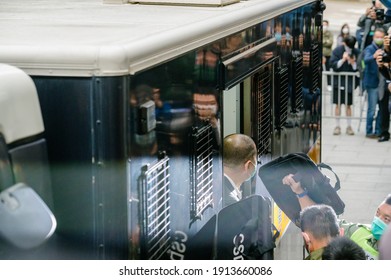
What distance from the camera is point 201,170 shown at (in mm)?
4090

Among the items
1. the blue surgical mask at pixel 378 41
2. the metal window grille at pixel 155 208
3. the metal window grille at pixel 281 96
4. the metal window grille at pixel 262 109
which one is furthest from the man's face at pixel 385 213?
the blue surgical mask at pixel 378 41

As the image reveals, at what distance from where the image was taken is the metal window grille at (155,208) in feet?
11.3

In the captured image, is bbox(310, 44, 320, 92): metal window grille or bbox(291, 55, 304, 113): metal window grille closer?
bbox(291, 55, 304, 113): metal window grille

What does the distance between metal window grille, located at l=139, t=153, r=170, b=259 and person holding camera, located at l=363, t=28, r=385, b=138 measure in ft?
34.7

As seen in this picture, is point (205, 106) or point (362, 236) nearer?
point (205, 106)

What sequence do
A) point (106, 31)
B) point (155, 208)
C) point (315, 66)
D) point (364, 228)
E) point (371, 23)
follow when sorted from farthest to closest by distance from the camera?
1. point (371, 23)
2. point (315, 66)
3. point (364, 228)
4. point (106, 31)
5. point (155, 208)

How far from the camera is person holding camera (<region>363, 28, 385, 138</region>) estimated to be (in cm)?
1416

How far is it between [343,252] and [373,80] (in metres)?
11.0

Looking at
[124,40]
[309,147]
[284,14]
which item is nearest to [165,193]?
[124,40]

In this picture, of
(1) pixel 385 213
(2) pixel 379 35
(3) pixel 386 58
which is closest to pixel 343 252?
(1) pixel 385 213

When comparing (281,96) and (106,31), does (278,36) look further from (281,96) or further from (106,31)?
(106,31)

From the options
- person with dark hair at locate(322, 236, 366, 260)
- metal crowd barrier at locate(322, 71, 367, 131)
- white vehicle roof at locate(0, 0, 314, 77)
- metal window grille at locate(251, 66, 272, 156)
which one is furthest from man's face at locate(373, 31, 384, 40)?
person with dark hair at locate(322, 236, 366, 260)

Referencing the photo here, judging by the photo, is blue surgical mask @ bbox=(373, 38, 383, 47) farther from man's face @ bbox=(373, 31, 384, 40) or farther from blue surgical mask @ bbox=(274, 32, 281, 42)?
blue surgical mask @ bbox=(274, 32, 281, 42)
